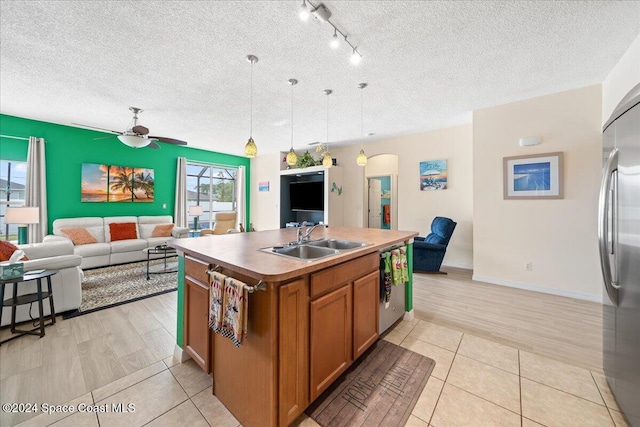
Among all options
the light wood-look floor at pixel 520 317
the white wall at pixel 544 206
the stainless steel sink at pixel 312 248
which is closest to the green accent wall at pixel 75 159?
the stainless steel sink at pixel 312 248

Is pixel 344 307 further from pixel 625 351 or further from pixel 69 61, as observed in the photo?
pixel 69 61

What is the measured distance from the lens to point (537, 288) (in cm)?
348

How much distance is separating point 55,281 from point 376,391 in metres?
3.38

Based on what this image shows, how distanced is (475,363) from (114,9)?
393 centimetres

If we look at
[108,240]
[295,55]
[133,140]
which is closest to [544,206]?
[295,55]

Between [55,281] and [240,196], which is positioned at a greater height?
[240,196]

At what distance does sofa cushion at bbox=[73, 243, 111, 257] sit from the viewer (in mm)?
4320

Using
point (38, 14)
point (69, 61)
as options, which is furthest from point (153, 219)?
point (38, 14)

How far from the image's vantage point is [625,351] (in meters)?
1.36

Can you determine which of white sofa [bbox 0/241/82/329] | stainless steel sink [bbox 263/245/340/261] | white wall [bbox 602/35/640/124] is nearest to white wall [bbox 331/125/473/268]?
white wall [bbox 602/35/640/124]

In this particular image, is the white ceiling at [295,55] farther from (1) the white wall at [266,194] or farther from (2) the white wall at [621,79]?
(1) the white wall at [266,194]

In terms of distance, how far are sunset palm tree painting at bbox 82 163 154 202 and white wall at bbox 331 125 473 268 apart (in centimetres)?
531

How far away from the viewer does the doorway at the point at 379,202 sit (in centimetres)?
694

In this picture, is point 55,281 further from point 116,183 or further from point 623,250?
point 623,250
